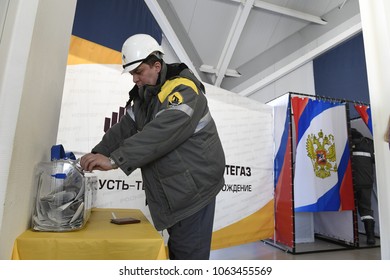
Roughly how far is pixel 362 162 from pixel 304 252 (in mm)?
1276

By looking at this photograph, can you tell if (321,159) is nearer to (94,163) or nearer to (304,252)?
(304,252)

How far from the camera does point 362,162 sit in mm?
2990

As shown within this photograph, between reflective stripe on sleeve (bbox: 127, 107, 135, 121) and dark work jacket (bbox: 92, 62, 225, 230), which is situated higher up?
reflective stripe on sleeve (bbox: 127, 107, 135, 121)

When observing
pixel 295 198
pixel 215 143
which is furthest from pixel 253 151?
pixel 215 143

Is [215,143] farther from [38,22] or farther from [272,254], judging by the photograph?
[272,254]

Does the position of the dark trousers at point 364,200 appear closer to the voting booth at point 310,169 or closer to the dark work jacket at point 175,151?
the voting booth at point 310,169

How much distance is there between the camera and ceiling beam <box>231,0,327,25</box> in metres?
4.22

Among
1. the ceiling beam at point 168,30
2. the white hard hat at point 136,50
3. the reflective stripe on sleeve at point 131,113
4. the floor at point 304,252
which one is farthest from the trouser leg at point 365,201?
the ceiling beam at point 168,30

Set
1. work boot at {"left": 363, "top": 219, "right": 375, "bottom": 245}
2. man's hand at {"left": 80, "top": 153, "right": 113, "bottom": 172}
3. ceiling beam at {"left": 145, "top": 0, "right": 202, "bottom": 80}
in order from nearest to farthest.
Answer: man's hand at {"left": 80, "top": 153, "right": 113, "bottom": 172} → work boot at {"left": 363, "top": 219, "right": 375, "bottom": 245} → ceiling beam at {"left": 145, "top": 0, "right": 202, "bottom": 80}

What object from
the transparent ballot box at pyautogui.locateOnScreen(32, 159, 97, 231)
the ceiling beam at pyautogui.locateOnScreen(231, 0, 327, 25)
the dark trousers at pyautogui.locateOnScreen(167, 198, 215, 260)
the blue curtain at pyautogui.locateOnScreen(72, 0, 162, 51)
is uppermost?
the ceiling beam at pyautogui.locateOnScreen(231, 0, 327, 25)

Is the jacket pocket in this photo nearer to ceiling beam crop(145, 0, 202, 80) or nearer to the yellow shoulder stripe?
the yellow shoulder stripe

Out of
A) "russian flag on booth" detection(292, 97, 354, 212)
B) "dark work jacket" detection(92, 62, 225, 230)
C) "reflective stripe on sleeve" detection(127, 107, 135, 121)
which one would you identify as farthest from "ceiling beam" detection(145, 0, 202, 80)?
"dark work jacket" detection(92, 62, 225, 230)

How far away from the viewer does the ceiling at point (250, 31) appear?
4168 mm
